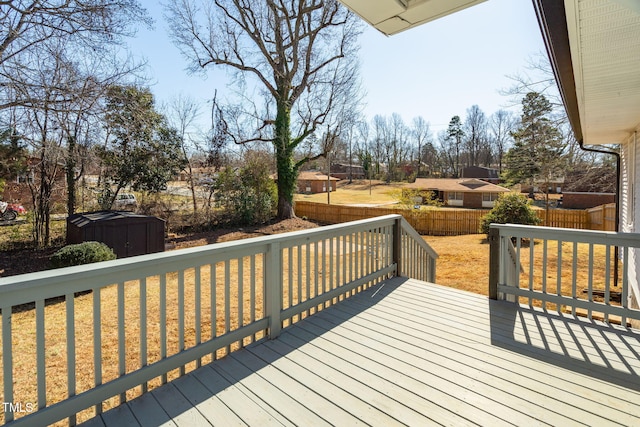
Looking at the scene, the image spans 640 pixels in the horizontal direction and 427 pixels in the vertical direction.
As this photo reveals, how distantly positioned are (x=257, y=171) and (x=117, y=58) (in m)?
8.76

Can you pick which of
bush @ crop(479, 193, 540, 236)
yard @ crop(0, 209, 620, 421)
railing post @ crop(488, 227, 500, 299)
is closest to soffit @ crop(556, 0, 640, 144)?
railing post @ crop(488, 227, 500, 299)

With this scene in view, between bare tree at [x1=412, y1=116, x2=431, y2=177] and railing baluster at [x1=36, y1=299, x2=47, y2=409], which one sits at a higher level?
bare tree at [x1=412, y1=116, x2=431, y2=177]

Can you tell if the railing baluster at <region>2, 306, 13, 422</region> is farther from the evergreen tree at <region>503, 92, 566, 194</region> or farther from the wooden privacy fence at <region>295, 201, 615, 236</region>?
the evergreen tree at <region>503, 92, 566, 194</region>

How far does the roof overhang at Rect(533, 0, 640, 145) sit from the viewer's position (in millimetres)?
1614

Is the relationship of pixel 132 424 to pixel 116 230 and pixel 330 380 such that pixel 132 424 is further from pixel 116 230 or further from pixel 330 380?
pixel 116 230

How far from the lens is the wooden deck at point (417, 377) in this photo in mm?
1875

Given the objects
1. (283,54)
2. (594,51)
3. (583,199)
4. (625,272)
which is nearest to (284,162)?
(283,54)

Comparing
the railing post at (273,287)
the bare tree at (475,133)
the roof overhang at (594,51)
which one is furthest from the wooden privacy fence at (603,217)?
the bare tree at (475,133)

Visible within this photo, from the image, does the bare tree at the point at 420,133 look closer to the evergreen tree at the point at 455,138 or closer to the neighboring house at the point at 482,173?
the evergreen tree at the point at 455,138

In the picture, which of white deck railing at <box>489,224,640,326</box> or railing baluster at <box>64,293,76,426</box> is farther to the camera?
white deck railing at <box>489,224,640,326</box>

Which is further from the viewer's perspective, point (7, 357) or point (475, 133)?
point (475, 133)

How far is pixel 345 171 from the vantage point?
5619cm

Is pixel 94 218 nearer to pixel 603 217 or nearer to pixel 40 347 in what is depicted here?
pixel 40 347

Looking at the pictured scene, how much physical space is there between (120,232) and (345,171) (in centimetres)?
4969
